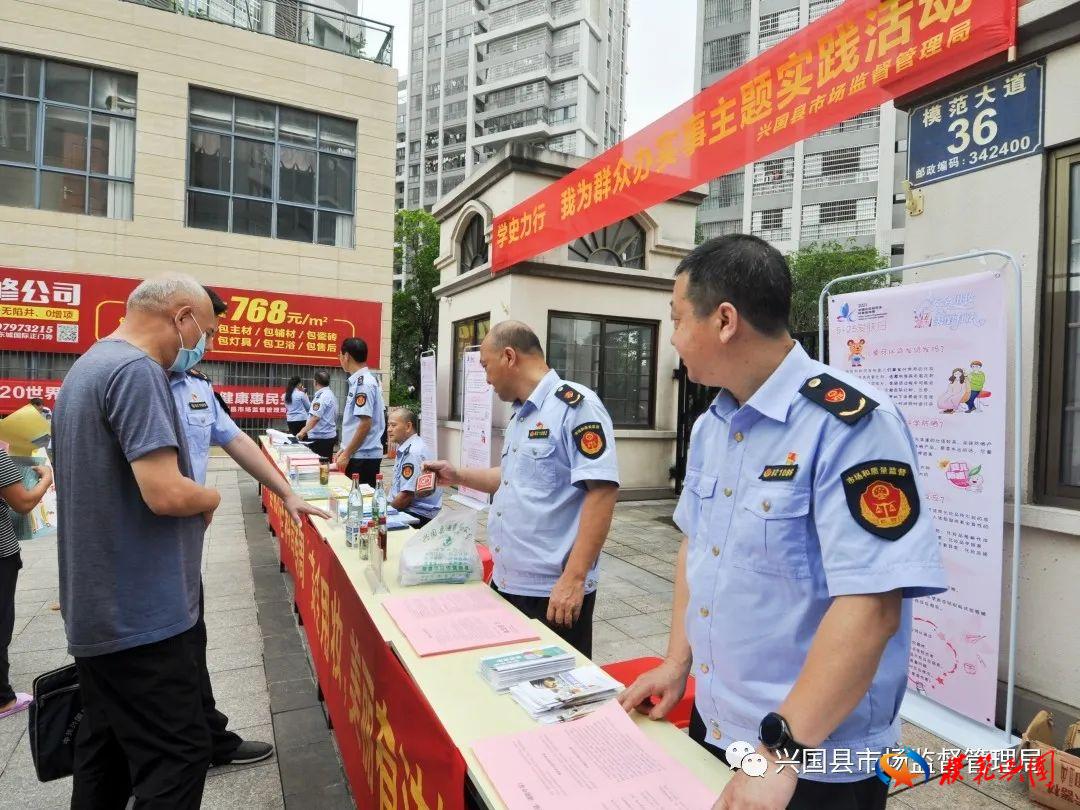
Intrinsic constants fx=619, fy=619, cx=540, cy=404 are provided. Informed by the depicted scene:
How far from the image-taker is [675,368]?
29.1 ft

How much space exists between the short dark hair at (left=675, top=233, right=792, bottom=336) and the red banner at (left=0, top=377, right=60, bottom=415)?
12.9 metres

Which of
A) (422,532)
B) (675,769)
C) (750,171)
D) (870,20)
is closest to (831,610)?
(675,769)

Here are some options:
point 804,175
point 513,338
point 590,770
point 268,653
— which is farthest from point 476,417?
point 804,175

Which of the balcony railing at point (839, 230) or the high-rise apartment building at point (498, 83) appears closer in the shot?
the balcony railing at point (839, 230)

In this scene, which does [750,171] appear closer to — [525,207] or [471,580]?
[525,207]

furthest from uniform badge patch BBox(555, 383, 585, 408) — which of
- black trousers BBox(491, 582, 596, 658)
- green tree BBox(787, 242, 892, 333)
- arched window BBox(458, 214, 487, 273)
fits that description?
green tree BBox(787, 242, 892, 333)

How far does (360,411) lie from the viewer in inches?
211

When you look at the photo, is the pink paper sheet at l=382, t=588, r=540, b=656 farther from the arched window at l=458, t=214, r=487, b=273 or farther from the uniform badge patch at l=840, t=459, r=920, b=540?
the arched window at l=458, t=214, r=487, b=273

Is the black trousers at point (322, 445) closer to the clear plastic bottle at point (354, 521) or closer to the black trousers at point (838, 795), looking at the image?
the clear plastic bottle at point (354, 521)

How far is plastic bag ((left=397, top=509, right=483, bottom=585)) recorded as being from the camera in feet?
7.46

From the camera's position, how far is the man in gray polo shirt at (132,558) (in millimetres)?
1571

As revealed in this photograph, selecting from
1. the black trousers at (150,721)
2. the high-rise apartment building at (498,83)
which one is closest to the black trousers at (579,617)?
the black trousers at (150,721)

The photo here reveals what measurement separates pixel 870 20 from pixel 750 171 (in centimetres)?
3318

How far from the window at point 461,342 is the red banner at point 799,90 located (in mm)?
3454
